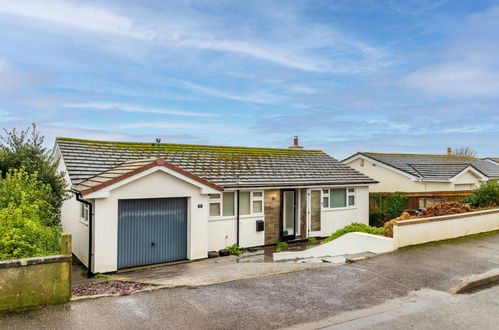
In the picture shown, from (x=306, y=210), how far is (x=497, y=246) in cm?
779

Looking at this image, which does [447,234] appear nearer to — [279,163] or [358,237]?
[358,237]

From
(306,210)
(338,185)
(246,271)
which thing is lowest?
(246,271)

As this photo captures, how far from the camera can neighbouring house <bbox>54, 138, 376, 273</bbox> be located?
37.4ft

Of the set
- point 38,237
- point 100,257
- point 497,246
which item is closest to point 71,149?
point 100,257

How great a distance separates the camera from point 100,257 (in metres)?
11.0

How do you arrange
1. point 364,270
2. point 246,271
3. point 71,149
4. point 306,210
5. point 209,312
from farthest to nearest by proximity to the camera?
point 306,210, point 71,149, point 246,271, point 364,270, point 209,312

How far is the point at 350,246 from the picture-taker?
1202cm

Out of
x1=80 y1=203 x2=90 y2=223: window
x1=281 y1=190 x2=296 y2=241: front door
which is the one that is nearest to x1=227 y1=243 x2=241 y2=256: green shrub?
x1=281 y1=190 x2=296 y2=241: front door

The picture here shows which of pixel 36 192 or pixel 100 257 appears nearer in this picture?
pixel 36 192

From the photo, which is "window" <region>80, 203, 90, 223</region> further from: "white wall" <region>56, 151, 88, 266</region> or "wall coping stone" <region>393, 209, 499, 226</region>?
"wall coping stone" <region>393, 209, 499, 226</region>

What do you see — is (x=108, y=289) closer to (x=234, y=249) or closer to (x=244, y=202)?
(x=234, y=249)

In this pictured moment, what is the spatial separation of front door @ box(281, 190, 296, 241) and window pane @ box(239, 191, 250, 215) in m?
1.89

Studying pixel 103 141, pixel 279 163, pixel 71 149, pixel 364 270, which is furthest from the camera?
pixel 279 163

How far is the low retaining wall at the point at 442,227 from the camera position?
35.8 ft
